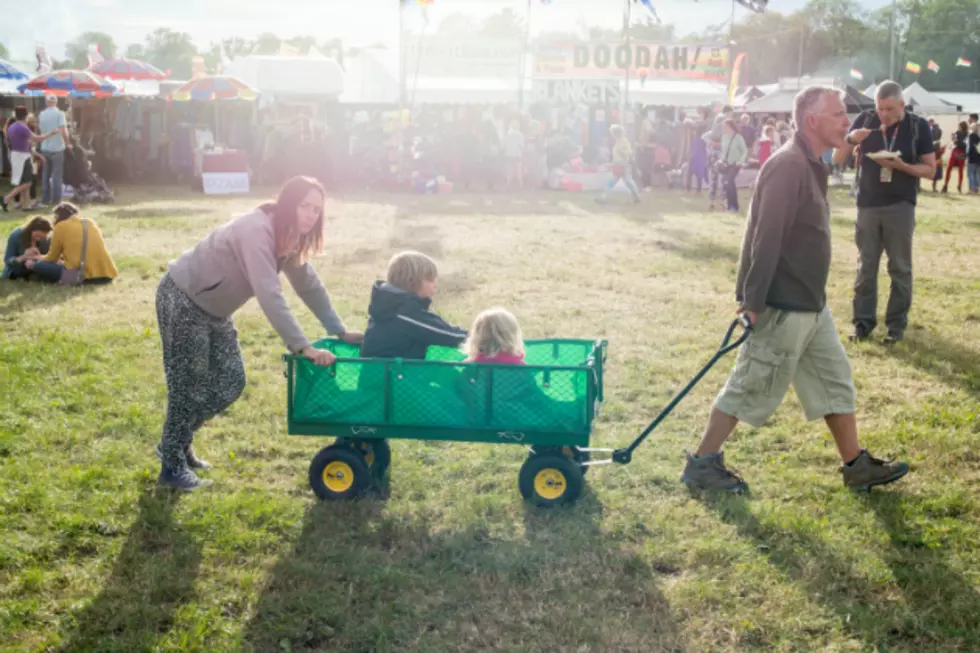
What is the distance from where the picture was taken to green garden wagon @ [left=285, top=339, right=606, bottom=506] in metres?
4.59

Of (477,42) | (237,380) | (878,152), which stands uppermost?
(477,42)

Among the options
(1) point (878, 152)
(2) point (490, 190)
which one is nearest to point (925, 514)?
(1) point (878, 152)

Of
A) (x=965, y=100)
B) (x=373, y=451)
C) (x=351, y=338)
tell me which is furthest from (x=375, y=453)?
(x=965, y=100)

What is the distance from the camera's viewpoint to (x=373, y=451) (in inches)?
201

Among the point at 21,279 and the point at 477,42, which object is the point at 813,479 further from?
the point at 477,42

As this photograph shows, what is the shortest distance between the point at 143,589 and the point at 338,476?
3.99 ft

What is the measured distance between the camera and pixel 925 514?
4758 millimetres

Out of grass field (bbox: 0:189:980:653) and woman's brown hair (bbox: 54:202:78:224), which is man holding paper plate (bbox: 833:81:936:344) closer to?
grass field (bbox: 0:189:980:653)

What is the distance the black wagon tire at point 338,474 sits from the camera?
485 centimetres

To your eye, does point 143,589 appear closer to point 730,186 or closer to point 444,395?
point 444,395

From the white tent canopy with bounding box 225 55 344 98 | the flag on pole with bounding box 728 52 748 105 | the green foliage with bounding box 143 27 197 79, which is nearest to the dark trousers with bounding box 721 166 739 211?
the flag on pole with bounding box 728 52 748 105

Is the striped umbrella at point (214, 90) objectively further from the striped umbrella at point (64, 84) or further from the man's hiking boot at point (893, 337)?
the man's hiking boot at point (893, 337)

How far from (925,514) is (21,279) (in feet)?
31.2

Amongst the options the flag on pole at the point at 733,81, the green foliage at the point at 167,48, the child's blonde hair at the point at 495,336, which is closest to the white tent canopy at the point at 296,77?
the flag on pole at the point at 733,81
